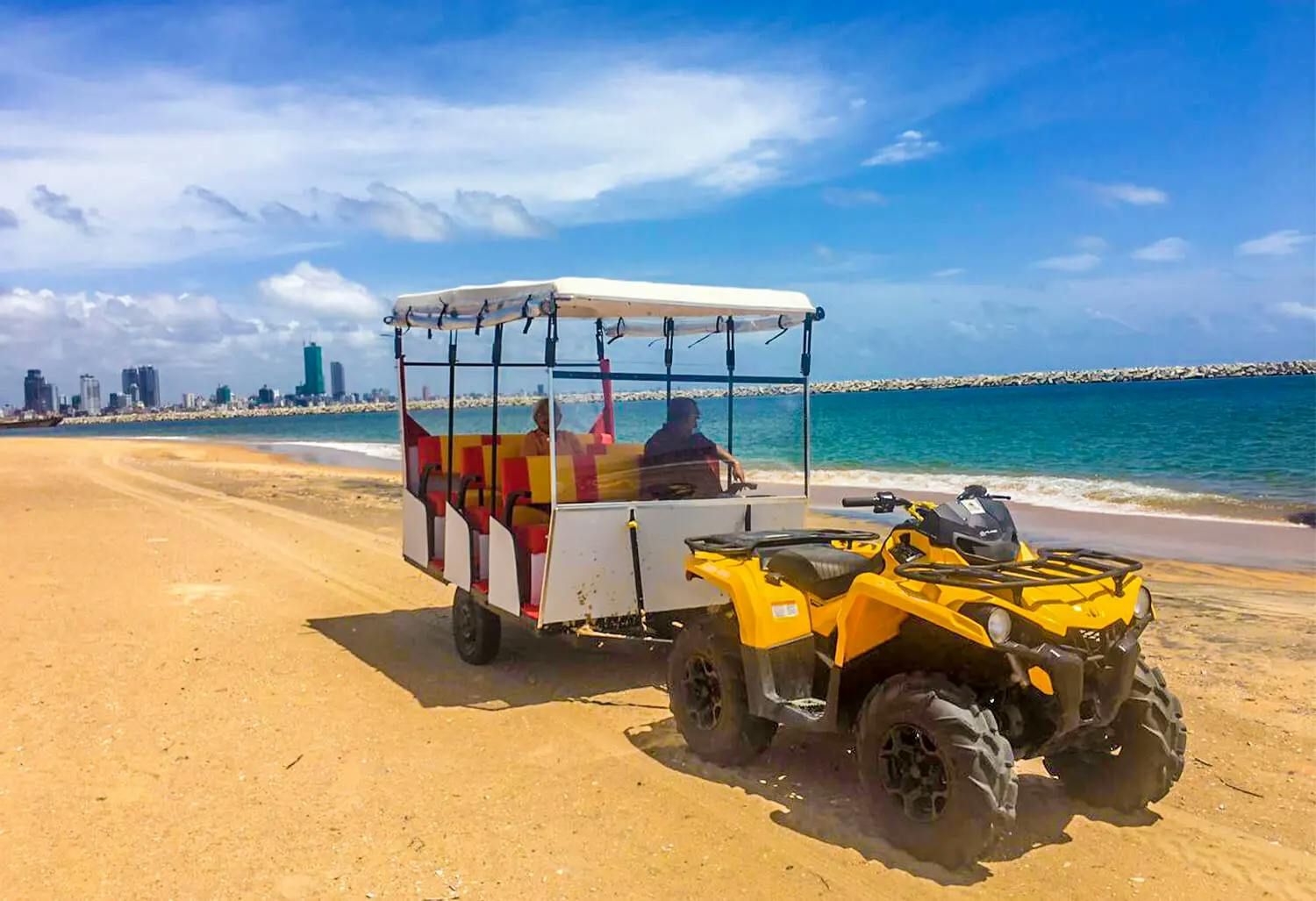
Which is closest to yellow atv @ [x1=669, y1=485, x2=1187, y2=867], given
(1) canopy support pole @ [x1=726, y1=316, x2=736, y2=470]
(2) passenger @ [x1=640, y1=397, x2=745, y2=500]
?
(2) passenger @ [x1=640, y1=397, x2=745, y2=500]

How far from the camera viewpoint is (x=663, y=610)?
701 cm

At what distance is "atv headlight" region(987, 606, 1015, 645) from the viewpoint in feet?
13.4

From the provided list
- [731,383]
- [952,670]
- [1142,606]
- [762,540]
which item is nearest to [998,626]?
[952,670]

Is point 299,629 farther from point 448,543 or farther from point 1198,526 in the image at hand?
point 1198,526

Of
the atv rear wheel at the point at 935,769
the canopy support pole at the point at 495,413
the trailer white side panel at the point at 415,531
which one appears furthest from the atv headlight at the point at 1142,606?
the trailer white side panel at the point at 415,531

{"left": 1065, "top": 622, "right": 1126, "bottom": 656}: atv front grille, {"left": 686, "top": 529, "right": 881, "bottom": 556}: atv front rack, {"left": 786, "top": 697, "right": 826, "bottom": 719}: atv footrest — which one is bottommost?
{"left": 786, "top": 697, "right": 826, "bottom": 719}: atv footrest

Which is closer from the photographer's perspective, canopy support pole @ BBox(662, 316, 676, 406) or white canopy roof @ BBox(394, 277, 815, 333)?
white canopy roof @ BBox(394, 277, 815, 333)

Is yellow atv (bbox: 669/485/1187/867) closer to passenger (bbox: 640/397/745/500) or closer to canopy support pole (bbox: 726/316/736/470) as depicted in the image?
passenger (bbox: 640/397/745/500)

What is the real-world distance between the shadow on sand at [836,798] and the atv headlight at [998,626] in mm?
1067

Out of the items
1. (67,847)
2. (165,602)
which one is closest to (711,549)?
(67,847)

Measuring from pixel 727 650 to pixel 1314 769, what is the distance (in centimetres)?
329

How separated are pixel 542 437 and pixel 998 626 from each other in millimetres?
4279

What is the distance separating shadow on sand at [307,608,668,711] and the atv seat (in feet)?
6.14

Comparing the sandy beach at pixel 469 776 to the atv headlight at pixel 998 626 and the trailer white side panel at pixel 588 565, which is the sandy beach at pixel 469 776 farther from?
the atv headlight at pixel 998 626
